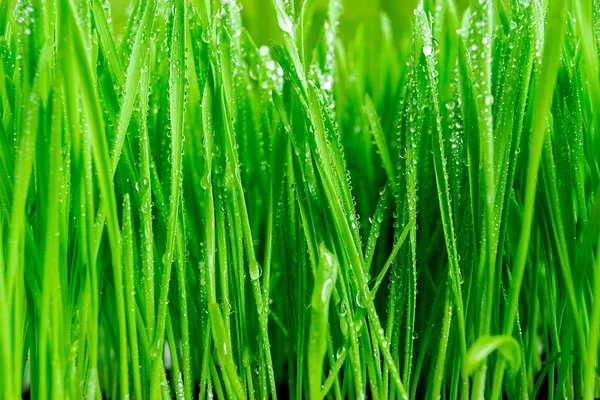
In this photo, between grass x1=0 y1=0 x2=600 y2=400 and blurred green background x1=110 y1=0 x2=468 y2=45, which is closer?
grass x1=0 y1=0 x2=600 y2=400

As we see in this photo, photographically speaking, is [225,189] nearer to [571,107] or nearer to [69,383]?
[69,383]

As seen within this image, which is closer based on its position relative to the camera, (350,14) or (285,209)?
(285,209)

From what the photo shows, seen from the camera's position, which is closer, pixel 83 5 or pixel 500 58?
pixel 83 5

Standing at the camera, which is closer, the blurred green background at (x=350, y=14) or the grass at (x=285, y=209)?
the grass at (x=285, y=209)

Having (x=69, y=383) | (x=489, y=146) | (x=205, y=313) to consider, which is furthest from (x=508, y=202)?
(x=69, y=383)

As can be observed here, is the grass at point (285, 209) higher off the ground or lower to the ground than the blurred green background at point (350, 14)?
lower

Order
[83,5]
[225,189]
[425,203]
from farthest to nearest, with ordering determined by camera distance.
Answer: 1. [425,203]
2. [225,189]
3. [83,5]

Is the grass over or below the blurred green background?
below

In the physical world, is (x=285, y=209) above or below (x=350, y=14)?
below
